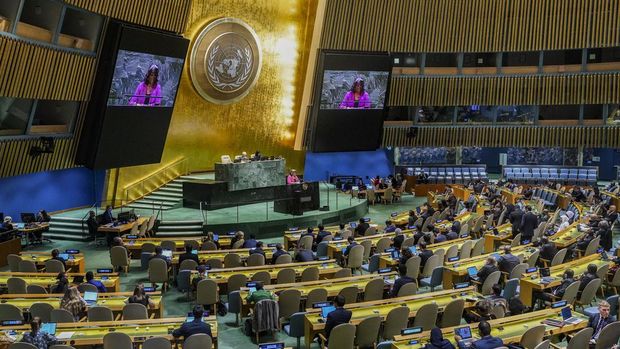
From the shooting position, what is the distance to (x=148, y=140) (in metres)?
23.0

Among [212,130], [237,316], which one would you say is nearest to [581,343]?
[237,316]

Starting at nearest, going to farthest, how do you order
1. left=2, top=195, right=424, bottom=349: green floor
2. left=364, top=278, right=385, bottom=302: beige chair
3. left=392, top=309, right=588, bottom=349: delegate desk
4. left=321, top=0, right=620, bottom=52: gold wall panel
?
left=392, top=309, right=588, bottom=349: delegate desk → left=2, top=195, right=424, bottom=349: green floor → left=364, top=278, right=385, bottom=302: beige chair → left=321, top=0, right=620, bottom=52: gold wall panel

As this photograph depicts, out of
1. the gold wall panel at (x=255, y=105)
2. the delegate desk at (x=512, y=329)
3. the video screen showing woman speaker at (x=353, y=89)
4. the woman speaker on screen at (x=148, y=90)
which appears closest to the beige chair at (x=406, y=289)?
the delegate desk at (x=512, y=329)

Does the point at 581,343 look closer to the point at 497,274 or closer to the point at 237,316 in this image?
the point at 497,274

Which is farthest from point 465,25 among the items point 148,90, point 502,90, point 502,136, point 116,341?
point 116,341

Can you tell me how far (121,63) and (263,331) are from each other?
40.6 ft

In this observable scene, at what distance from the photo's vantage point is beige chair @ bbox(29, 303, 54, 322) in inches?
393

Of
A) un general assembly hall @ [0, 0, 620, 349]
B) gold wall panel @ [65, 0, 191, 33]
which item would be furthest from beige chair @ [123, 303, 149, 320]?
gold wall panel @ [65, 0, 191, 33]

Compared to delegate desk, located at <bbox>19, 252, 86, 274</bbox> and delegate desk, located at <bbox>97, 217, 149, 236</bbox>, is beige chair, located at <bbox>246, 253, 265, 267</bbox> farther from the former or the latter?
delegate desk, located at <bbox>97, 217, 149, 236</bbox>

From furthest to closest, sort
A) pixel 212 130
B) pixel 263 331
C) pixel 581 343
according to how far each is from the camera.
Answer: pixel 212 130, pixel 263 331, pixel 581 343

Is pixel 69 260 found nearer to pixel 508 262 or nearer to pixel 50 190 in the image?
pixel 50 190

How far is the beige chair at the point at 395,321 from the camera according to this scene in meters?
9.77

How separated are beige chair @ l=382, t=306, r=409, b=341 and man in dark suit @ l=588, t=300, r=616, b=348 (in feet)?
8.66

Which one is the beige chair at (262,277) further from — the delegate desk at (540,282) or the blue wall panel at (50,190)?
the blue wall panel at (50,190)
